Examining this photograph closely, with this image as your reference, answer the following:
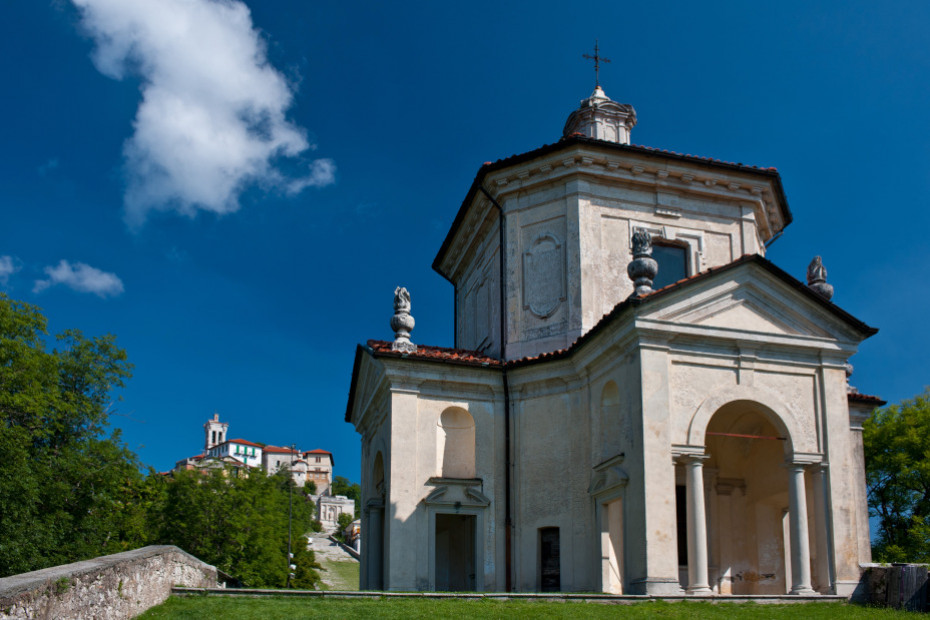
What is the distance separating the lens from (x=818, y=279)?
20016 mm

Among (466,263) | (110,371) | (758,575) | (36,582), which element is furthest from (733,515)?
(110,371)

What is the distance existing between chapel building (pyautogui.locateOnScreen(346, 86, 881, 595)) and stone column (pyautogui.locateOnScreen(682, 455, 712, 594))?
42mm

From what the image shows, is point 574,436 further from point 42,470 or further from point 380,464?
point 42,470

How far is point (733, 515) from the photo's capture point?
20.8 metres

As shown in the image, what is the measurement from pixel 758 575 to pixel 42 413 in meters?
25.3

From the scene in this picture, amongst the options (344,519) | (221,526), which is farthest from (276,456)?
(221,526)

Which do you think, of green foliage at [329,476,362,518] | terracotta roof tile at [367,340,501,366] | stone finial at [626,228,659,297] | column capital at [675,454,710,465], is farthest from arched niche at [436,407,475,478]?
green foliage at [329,476,362,518]

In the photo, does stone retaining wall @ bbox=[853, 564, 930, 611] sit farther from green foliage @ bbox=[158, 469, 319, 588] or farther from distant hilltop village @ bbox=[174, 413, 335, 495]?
distant hilltop village @ bbox=[174, 413, 335, 495]

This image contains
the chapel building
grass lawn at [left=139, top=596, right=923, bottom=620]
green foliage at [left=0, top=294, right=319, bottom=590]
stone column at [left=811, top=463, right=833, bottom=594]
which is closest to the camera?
grass lawn at [left=139, top=596, right=923, bottom=620]

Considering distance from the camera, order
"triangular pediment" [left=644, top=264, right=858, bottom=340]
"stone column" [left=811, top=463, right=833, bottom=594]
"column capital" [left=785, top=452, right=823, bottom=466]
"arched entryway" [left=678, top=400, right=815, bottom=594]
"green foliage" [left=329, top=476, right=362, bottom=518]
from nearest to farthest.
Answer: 1. "stone column" [left=811, top=463, right=833, bottom=594]
2. "column capital" [left=785, top=452, right=823, bottom=466]
3. "triangular pediment" [left=644, top=264, right=858, bottom=340]
4. "arched entryway" [left=678, top=400, right=815, bottom=594]
5. "green foliage" [left=329, top=476, right=362, bottom=518]

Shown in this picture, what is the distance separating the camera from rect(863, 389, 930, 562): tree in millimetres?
37625

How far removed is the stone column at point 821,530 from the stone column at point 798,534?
232mm

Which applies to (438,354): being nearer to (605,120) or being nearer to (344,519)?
(605,120)

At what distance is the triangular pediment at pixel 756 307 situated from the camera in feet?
59.3
